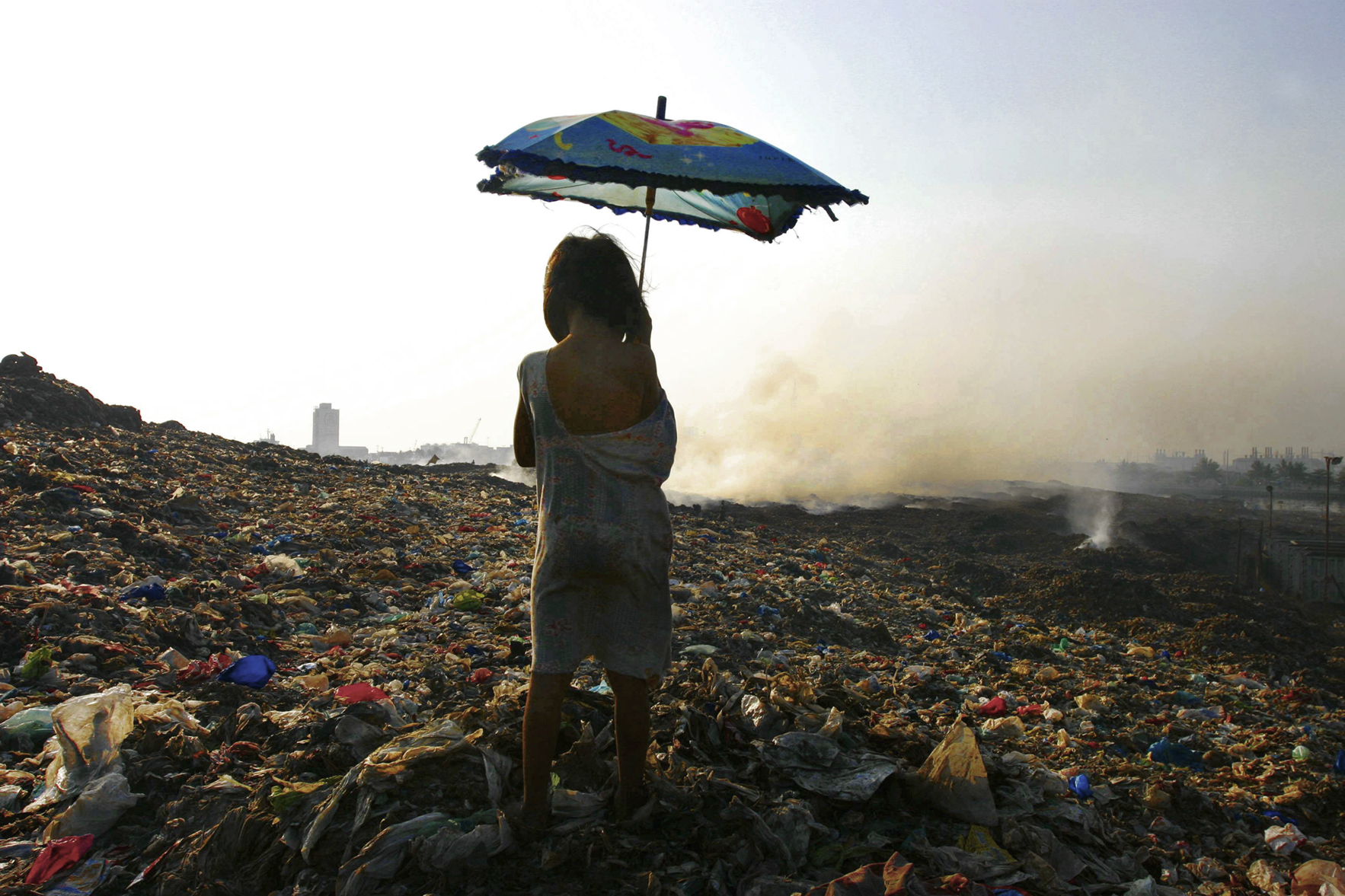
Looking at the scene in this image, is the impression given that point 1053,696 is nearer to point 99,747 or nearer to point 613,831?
point 613,831

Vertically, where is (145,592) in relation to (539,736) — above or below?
below

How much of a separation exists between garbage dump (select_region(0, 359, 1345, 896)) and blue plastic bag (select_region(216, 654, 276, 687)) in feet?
0.05

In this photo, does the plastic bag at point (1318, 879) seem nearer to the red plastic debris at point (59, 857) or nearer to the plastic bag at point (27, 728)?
the red plastic debris at point (59, 857)

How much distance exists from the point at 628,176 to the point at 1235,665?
768 centimetres

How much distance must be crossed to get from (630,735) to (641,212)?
208cm

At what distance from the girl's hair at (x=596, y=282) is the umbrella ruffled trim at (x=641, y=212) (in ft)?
3.47

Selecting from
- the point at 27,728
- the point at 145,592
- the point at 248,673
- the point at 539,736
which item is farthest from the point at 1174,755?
the point at 145,592

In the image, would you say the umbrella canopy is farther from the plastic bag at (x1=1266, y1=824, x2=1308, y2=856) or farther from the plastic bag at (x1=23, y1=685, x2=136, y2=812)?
the plastic bag at (x1=1266, y1=824, x2=1308, y2=856)

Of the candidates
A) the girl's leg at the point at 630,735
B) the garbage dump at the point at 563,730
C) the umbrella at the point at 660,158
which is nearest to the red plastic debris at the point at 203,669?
the garbage dump at the point at 563,730

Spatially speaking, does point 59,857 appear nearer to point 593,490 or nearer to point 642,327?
point 593,490

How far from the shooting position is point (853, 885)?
1.82m

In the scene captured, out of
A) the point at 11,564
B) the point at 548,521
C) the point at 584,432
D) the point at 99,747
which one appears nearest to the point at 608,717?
the point at 548,521

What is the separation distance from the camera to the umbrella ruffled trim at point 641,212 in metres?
2.86

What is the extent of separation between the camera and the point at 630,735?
206 centimetres
